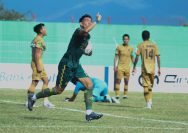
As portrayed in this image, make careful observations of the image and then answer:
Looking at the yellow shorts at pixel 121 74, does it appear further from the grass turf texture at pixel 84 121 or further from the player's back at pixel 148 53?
the grass turf texture at pixel 84 121

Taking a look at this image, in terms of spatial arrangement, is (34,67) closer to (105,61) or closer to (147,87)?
(147,87)

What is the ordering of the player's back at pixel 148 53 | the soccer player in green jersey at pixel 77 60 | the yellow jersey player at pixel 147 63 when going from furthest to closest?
the player's back at pixel 148 53 → the yellow jersey player at pixel 147 63 → the soccer player in green jersey at pixel 77 60

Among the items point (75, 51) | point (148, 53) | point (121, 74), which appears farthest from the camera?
point (121, 74)

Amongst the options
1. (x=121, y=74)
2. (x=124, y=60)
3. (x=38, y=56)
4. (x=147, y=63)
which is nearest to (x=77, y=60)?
(x=38, y=56)

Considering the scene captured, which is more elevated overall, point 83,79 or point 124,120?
point 83,79

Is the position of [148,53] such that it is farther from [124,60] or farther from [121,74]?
[124,60]

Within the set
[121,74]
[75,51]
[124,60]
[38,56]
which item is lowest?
[121,74]

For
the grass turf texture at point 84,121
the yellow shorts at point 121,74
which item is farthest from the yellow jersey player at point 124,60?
the grass turf texture at point 84,121

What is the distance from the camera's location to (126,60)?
938 inches

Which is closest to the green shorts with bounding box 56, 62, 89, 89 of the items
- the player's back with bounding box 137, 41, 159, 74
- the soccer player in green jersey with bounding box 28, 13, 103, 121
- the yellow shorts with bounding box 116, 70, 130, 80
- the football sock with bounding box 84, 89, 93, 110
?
the soccer player in green jersey with bounding box 28, 13, 103, 121

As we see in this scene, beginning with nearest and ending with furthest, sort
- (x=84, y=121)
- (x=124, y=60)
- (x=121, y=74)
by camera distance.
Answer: (x=84, y=121) → (x=121, y=74) → (x=124, y=60)

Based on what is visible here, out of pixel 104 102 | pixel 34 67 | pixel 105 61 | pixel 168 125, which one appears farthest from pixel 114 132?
pixel 105 61

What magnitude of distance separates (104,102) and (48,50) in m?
15.4

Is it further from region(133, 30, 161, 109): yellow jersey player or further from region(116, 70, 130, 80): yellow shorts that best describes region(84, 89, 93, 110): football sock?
region(116, 70, 130, 80): yellow shorts
